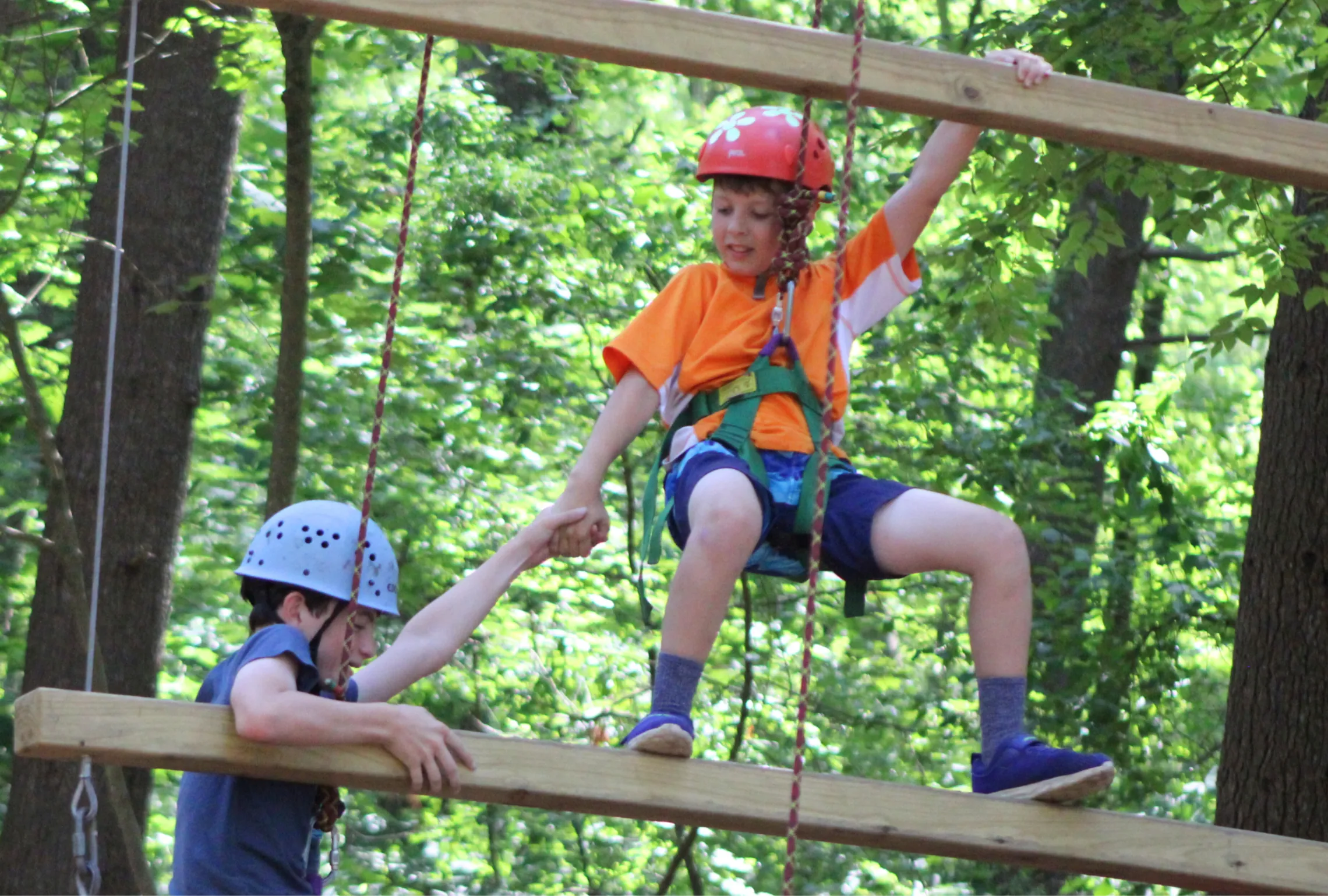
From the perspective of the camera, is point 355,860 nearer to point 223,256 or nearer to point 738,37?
point 223,256

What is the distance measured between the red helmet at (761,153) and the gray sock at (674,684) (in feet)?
3.13

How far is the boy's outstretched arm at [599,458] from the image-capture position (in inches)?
128

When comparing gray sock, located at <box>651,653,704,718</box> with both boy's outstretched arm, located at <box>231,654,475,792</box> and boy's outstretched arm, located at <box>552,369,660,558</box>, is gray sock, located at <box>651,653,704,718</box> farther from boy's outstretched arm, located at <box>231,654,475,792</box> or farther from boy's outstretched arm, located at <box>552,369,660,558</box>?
boy's outstretched arm, located at <box>231,654,475,792</box>

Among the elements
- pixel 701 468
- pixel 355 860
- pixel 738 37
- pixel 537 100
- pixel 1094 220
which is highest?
pixel 537 100

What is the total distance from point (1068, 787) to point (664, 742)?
0.71 meters

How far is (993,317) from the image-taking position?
6.05 meters

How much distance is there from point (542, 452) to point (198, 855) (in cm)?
605

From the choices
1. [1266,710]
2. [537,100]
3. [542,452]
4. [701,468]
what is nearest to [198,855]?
[701,468]

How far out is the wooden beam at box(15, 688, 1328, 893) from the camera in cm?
258

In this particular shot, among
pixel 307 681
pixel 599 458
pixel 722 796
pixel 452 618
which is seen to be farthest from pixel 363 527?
pixel 722 796

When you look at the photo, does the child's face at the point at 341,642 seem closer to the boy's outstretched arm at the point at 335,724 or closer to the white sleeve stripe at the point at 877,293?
the boy's outstretched arm at the point at 335,724

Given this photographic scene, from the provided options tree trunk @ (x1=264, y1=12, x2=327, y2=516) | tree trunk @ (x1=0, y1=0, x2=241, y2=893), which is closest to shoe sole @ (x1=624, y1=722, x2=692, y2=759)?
tree trunk @ (x1=264, y1=12, x2=327, y2=516)

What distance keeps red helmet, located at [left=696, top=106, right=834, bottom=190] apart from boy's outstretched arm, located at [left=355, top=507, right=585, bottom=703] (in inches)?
29.1

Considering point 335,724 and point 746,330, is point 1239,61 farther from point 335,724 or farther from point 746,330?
point 335,724
